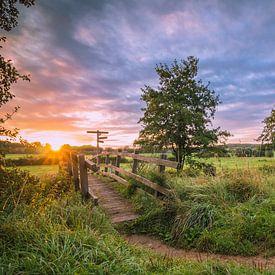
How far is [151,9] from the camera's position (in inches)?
274

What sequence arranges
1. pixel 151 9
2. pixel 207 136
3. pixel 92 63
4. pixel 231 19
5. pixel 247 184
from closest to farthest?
pixel 247 184
pixel 151 9
pixel 231 19
pixel 92 63
pixel 207 136

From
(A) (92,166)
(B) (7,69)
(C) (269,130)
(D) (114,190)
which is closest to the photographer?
(B) (7,69)

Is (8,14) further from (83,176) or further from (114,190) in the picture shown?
(114,190)

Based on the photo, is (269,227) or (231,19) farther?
(231,19)

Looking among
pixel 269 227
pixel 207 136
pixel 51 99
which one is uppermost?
pixel 51 99

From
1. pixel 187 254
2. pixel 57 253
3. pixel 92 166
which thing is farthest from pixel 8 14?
pixel 187 254

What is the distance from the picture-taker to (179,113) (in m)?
13.7

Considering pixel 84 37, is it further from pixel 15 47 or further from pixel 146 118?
pixel 146 118

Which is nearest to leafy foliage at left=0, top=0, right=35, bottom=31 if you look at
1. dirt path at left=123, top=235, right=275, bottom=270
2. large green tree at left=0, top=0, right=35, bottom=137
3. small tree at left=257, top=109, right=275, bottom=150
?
large green tree at left=0, top=0, right=35, bottom=137

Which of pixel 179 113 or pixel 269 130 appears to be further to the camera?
pixel 269 130

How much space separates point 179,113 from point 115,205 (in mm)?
7653

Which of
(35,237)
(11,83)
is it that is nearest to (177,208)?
(35,237)

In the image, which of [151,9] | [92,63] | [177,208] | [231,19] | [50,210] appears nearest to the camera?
[50,210]

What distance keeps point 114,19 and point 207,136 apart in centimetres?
905
